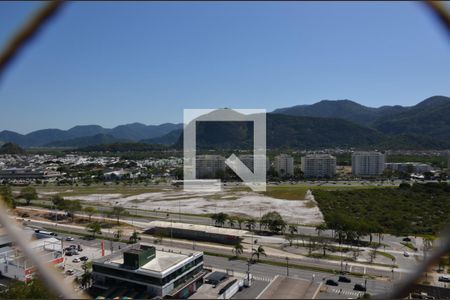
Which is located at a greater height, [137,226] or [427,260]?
[427,260]

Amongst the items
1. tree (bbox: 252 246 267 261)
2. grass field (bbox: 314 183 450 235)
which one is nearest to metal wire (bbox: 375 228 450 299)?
tree (bbox: 252 246 267 261)

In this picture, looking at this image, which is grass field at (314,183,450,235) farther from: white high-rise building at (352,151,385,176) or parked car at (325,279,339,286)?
white high-rise building at (352,151,385,176)

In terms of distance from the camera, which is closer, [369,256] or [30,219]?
[369,256]

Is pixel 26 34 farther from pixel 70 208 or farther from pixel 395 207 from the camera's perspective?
pixel 395 207

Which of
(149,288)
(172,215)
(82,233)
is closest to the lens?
(149,288)

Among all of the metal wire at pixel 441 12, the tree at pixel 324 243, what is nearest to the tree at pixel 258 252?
the tree at pixel 324 243

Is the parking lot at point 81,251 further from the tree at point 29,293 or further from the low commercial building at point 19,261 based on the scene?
the tree at point 29,293

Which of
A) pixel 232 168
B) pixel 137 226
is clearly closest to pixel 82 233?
pixel 137 226

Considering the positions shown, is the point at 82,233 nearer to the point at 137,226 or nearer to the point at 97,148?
the point at 137,226
